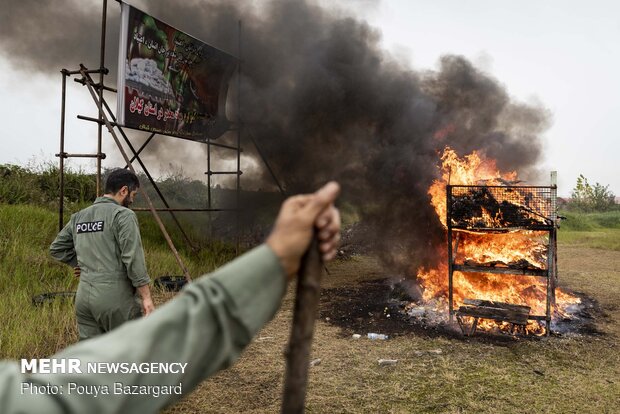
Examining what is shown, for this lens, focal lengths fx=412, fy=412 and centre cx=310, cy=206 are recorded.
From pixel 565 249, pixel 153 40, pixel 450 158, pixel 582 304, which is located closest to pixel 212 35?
pixel 153 40

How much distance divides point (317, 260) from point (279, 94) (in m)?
10.9

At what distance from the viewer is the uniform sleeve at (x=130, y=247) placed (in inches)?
145

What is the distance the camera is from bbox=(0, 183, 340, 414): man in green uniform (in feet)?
3.36

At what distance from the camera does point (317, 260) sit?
4.29 feet

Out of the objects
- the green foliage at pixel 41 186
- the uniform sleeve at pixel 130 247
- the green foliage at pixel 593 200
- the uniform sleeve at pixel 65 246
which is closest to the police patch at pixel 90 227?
the uniform sleeve at pixel 130 247

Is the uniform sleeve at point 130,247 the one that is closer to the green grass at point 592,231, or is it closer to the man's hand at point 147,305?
the man's hand at point 147,305

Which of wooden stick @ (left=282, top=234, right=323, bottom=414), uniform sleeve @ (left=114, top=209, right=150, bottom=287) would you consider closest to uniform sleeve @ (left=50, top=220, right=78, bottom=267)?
uniform sleeve @ (left=114, top=209, right=150, bottom=287)

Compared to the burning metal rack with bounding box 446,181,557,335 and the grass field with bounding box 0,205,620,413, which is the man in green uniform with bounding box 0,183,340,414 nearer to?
the grass field with bounding box 0,205,620,413

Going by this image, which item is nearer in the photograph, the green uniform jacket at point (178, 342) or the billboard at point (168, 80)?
the green uniform jacket at point (178, 342)

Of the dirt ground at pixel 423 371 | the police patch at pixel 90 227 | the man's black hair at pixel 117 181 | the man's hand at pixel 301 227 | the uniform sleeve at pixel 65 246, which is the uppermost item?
the man's black hair at pixel 117 181

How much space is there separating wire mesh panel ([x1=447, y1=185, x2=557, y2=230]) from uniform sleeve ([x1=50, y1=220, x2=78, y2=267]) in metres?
5.09

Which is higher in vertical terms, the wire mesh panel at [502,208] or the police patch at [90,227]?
the wire mesh panel at [502,208]

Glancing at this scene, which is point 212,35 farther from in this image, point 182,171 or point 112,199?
point 112,199

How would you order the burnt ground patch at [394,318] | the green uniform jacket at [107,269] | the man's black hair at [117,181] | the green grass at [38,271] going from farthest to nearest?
the burnt ground patch at [394,318]
the green grass at [38,271]
the man's black hair at [117,181]
the green uniform jacket at [107,269]
